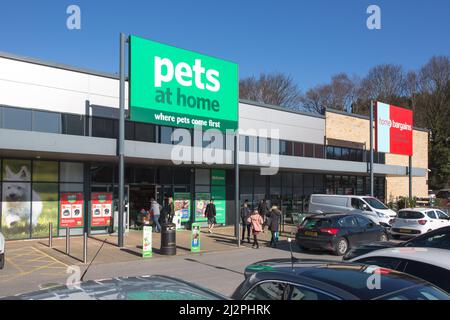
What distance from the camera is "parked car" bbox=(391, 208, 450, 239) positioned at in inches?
800

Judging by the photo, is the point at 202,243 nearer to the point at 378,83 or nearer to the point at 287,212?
the point at 287,212

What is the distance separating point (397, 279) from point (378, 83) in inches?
2669

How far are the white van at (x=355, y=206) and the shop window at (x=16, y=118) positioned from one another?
589 inches

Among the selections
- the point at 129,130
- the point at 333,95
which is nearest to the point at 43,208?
the point at 129,130

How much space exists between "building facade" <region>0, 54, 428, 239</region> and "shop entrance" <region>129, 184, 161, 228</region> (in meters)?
0.05

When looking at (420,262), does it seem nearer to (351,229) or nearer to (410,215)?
(351,229)

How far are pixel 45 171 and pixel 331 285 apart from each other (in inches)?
685

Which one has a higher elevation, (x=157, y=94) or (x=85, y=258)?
(x=157, y=94)

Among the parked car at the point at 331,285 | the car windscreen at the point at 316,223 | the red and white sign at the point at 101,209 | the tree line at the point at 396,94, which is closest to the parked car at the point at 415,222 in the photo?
the car windscreen at the point at 316,223

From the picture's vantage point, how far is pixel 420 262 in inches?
218

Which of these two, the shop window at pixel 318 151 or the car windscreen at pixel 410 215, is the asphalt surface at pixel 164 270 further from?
the shop window at pixel 318 151

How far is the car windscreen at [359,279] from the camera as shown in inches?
143
